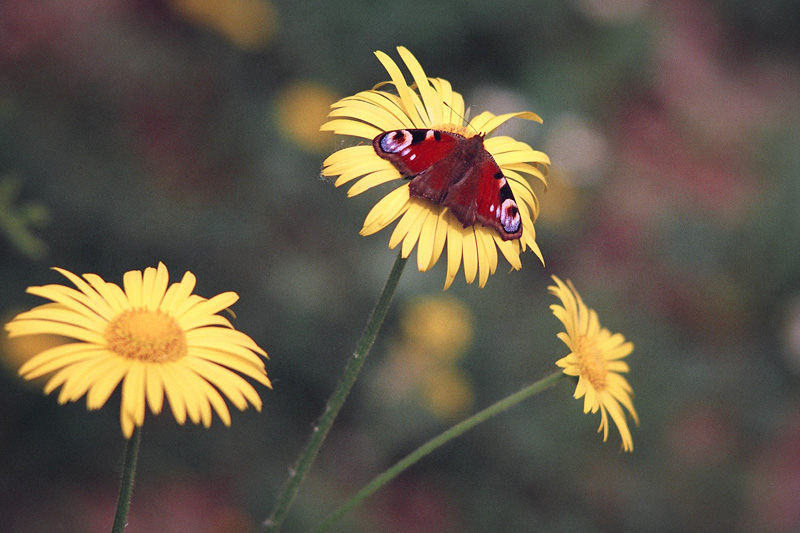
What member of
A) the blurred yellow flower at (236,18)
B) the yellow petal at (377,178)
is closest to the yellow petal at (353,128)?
the yellow petal at (377,178)

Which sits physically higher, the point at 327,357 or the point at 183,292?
the point at 327,357

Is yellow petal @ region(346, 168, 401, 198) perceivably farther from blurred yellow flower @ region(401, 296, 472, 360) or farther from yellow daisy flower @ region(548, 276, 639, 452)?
blurred yellow flower @ region(401, 296, 472, 360)

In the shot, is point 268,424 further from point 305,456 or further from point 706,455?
point 706,455

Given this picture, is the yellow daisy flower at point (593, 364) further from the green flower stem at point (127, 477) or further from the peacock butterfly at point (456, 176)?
the green flower stem at point (127, 477)

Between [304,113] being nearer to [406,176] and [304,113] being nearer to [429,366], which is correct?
[429,366]

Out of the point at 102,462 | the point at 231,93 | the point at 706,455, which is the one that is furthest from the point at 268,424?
the point at 706,455

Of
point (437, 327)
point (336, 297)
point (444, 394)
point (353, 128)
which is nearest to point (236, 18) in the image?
point (336, 297)

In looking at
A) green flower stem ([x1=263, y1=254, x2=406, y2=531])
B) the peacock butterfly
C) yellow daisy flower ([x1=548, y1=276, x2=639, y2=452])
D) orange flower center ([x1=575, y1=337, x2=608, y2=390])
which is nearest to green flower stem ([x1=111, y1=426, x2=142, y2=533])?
green flower stem ([x1=263, y1=254, x2=406, y2=531])
